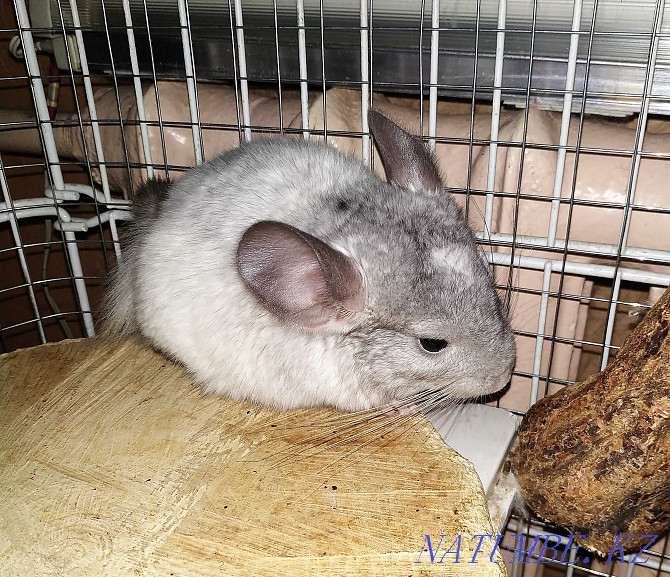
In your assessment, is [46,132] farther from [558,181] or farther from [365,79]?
[558,181]

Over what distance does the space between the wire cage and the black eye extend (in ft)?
1.32

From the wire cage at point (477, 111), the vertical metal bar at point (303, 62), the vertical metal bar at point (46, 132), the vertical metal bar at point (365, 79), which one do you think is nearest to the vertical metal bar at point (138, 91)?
the wire cage at point (477, 111)

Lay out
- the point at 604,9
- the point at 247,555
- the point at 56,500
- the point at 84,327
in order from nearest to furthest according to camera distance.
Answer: the point at 247,555 → the point at 56,500 → the point at 604,9 → the point at 84,327

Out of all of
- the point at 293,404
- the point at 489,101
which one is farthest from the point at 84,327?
the point at 489,101

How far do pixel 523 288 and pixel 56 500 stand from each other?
1320 millimetres

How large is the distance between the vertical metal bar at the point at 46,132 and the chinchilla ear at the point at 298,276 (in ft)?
3.57

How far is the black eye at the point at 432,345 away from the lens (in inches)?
59.1

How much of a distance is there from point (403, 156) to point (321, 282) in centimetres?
48

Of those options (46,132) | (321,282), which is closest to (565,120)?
(321,282)

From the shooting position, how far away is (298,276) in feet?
4.57

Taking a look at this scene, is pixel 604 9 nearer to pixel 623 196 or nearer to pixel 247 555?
pixel 623 196

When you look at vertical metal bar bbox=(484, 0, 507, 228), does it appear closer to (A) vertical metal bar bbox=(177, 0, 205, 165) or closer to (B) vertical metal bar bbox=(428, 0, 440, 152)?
(B) vertical metal bar bbox=(428, 0, 440, 152)

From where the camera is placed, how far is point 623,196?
1.72m

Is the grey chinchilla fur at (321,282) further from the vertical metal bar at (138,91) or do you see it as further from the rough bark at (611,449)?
the vertical metal bar at (138,91)
